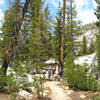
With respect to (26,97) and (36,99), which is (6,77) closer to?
(26,97)

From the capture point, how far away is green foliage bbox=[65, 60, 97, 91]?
6.16 metres

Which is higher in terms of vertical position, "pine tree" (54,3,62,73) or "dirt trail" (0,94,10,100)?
"pine tree" (54,3,62,73)

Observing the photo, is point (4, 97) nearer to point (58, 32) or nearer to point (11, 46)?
point (11, 46)

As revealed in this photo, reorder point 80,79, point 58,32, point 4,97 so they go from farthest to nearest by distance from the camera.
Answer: point 58,32
point 80,79
point 4,97

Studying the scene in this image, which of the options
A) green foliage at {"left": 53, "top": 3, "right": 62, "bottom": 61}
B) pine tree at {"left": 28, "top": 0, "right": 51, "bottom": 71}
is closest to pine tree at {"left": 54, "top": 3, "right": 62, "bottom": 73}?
green foliage at {"left": 53, "top": 3, "right": 62, "bottom": 61}

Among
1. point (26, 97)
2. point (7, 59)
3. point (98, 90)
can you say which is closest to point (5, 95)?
point (26, 97)

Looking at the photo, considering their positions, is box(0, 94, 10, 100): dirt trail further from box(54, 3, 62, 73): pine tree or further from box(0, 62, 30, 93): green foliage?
box(54, 3, 62, 73): pine tree

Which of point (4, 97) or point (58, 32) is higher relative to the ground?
point (58, 32)

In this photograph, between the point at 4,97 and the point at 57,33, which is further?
the point at 57,33

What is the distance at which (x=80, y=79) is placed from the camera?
6.38 m

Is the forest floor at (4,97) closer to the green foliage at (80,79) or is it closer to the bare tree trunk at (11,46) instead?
the bare tree trunk at (11,46)

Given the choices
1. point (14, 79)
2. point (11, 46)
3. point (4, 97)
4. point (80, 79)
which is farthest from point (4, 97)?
point (80, 79)

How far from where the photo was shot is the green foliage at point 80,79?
20.2 ft

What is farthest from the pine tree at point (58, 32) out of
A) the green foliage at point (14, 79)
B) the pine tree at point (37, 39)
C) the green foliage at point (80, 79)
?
the green foliage at point (14, 79)
